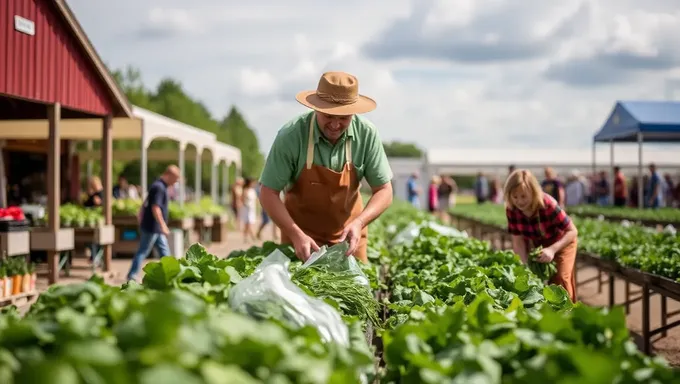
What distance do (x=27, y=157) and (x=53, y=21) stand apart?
1420 centimetres

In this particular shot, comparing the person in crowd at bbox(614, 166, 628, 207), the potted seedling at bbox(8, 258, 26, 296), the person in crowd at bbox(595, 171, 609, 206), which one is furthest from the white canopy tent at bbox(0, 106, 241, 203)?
the person in crowd at bbox(595, 171, 609, 206)

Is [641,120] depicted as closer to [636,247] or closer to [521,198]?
[636,247]

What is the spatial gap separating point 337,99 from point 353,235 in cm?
89

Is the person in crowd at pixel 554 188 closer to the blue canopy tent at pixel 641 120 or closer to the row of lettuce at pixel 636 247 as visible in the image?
the row of lettuce at pixel 636 247

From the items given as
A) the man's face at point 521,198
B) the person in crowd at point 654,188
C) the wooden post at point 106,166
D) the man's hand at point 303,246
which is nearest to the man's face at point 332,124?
the man's hand at point 303,246

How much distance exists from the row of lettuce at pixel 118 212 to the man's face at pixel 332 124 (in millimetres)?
10027

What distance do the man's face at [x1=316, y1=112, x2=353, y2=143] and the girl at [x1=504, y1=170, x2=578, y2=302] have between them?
2.09 metres

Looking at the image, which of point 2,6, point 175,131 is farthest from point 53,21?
point 175,131

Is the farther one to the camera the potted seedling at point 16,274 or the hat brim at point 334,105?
the potted seedling at point 16,274

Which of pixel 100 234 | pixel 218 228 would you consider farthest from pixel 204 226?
pixel 100 234

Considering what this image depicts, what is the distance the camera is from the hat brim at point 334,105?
4.96 meters

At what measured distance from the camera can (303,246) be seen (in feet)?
16.1

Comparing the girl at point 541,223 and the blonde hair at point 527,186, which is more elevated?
the blonde hair at point 527,186

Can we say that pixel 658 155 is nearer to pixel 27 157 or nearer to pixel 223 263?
pixel 27 157
